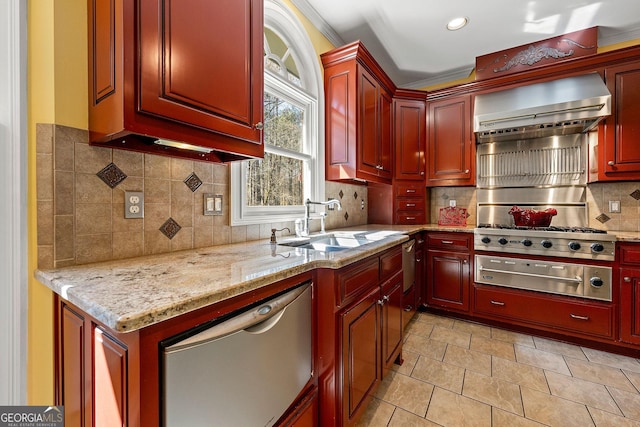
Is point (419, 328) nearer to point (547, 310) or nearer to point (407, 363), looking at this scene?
point (407, 363)

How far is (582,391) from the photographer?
169 cm

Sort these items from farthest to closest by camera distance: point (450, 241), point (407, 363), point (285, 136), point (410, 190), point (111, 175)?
point (410, 190) < point (450, 241) < point (285, 136) < point (407, 363) < point (111, 175)

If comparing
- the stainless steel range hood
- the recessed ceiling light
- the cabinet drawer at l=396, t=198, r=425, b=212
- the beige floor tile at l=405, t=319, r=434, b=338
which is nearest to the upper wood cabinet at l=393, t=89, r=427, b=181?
the cabinet drawer at l=396, t=198, r=425, b=212

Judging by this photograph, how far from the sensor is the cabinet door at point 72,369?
0.83m

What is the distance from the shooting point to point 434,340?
2344mm

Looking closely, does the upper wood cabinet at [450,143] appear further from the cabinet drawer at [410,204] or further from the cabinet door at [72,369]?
the cabinet door at [72,369]

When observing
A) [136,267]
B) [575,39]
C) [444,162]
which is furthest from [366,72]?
[136,267]

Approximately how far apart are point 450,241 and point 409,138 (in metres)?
1.25

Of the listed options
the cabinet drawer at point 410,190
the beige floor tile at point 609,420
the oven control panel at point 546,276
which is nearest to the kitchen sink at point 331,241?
the cabinet drawer at point 410,190

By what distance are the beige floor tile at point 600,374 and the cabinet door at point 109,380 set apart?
2.61m

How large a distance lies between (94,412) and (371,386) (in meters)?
1.25

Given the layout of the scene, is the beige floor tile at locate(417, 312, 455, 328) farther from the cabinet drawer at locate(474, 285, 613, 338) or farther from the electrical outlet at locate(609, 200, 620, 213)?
the electrical outlet at locate(609, 200, 620, 213)

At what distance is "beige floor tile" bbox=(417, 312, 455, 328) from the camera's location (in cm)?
268

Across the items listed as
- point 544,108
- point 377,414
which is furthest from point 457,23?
point 377,414
